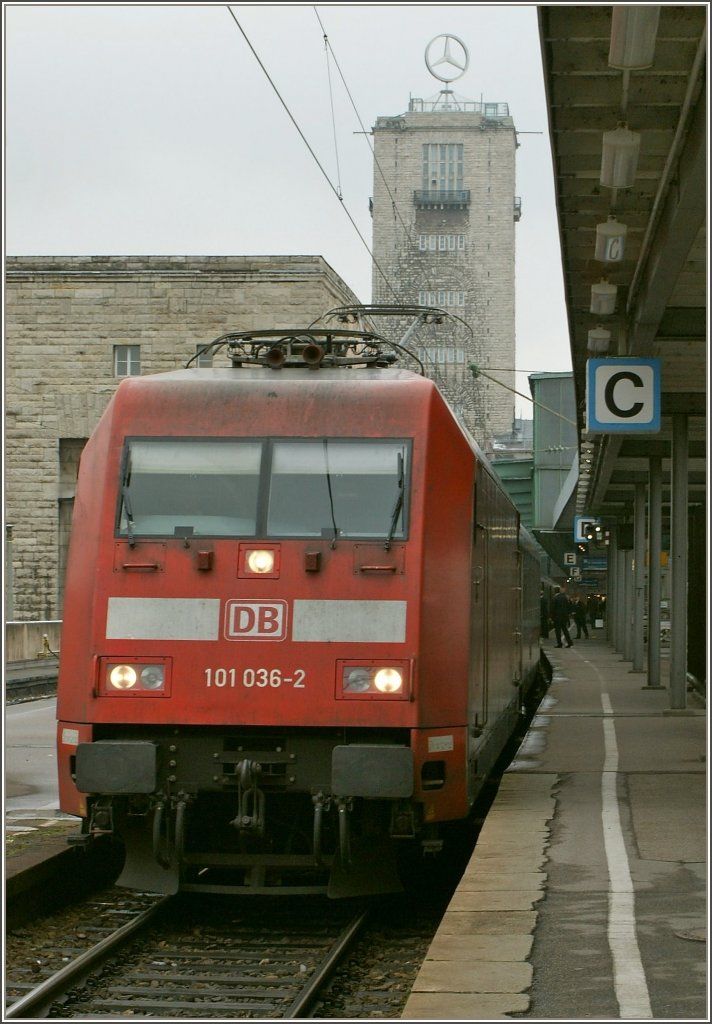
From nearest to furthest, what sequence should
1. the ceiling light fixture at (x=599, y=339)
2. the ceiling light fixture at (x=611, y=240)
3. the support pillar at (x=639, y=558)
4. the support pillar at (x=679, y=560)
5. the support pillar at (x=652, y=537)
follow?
the ceiling light fixture at (x=611, y=240) < the ceiling light fixture at (x=599, y=339) < the support pillar at (x=679, y=560) < the support pillar at (x=652, y=537) < the support pillar at (x=639, y=558)

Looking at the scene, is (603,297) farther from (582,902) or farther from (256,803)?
(582,902)

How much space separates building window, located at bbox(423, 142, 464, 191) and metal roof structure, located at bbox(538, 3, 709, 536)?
84941 mm

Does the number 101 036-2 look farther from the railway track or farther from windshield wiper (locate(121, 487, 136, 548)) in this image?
the railway track

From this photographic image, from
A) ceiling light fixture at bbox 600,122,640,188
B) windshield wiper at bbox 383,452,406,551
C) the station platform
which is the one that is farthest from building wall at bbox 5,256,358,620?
windshield wiper at bbox 383,452,406,551

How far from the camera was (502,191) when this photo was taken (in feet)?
330

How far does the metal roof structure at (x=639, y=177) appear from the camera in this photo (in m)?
8.18

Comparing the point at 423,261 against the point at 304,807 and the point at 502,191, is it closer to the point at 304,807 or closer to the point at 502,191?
the point at 502,191

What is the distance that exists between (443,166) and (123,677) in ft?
313

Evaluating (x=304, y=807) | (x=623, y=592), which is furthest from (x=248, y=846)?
(x=623, y=592)

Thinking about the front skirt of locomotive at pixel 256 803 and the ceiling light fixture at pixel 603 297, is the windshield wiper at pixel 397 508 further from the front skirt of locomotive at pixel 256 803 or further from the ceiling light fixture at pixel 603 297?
the ceiling light fixture at pixel 603 297

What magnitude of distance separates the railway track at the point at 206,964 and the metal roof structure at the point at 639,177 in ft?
15.8

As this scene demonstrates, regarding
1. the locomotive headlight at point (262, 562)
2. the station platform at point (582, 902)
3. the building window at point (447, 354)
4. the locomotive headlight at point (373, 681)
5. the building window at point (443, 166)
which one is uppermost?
the building window at point (443, 166)

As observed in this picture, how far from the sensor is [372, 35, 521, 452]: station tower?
97.6 meters

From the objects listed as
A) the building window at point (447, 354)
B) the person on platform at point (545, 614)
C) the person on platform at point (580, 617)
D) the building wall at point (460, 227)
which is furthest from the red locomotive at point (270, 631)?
the building wall at point (460, 227)
